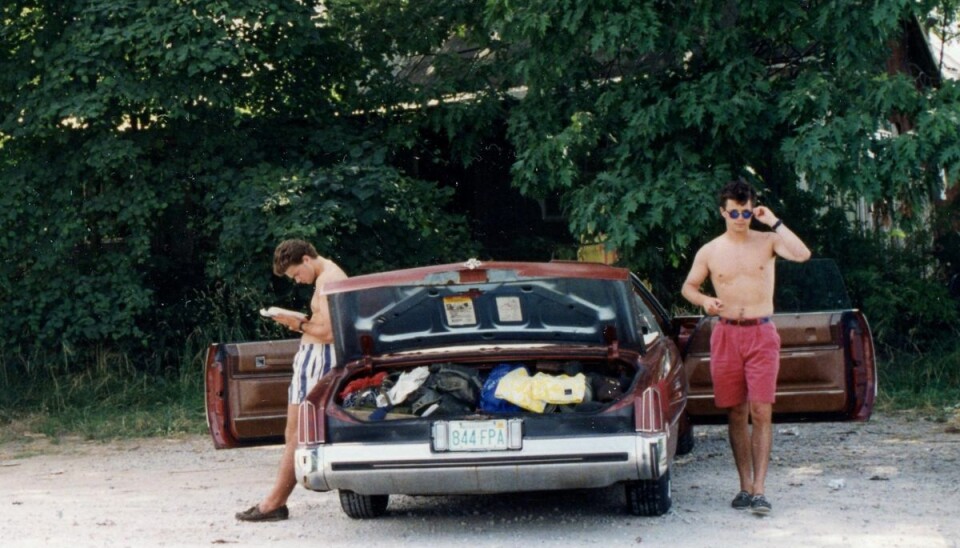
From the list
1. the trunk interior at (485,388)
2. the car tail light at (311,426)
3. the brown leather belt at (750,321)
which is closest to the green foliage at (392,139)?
the brown leather belt at (750,321)

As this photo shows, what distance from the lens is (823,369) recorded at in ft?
28.9

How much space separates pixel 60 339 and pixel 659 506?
8227 millimetres

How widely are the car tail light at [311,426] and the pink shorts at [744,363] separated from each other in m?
2.26

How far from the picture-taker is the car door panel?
8.70m

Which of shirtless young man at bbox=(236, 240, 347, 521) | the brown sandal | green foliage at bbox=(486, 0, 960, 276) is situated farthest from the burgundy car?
green foliage at bbox=(486, 0, 960, 276)

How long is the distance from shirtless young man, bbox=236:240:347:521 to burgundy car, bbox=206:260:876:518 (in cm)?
13

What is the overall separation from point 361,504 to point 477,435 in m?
1.16

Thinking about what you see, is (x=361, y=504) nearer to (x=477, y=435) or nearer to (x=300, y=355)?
(x=300, y=355)

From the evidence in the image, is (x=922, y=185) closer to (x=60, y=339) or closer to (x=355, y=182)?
(x=355, y=182)

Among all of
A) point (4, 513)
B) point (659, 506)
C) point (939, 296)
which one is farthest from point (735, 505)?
point (939, 296)

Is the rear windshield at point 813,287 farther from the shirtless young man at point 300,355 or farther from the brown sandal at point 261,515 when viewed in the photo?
the brown sandal at point 261,515

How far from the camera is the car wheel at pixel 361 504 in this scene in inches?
316

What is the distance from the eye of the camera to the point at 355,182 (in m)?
13.8

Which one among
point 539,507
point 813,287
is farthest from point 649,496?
point 813,287
